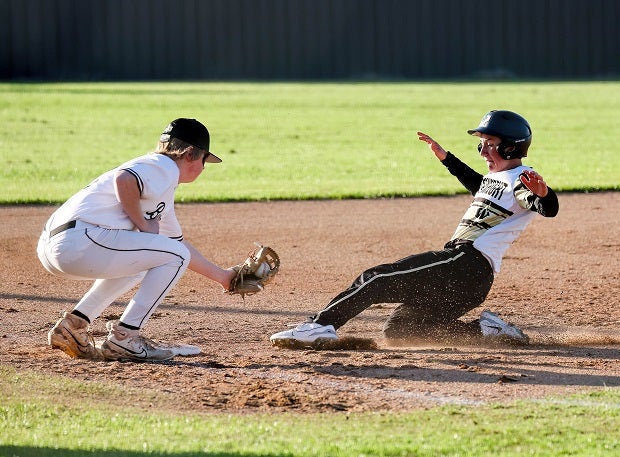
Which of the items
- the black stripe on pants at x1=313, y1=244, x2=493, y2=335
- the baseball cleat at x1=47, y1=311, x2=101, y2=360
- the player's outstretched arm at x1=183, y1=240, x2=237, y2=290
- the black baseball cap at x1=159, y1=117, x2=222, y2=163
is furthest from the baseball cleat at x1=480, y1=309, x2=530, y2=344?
the baseball cleat at x1=47, y1=311, x2=101, y2=360

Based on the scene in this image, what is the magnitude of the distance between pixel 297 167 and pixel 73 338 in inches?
380

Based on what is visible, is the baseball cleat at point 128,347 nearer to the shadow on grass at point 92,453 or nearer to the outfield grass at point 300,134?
the shadow on grass at point 92,453

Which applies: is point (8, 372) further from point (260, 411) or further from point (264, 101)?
point (264, 101)

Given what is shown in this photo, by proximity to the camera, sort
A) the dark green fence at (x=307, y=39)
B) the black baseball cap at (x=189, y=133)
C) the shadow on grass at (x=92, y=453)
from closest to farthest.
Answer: the shadow on grass at (x=92, y=453)
the black baseball cap at (x=189, y=133)
the dark green fence at (x=307, y=39)

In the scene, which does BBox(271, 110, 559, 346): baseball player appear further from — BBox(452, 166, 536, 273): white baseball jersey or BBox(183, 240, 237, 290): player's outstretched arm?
BBox(183, 240, 237, 290): player's outstretched arm

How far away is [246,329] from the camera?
249 inches

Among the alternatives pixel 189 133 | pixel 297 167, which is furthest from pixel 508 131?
pixel 297 167

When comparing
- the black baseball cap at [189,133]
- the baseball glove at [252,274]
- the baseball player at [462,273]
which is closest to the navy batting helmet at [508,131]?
the baseball player at [462,273]

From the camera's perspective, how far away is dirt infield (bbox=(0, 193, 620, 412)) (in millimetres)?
4863

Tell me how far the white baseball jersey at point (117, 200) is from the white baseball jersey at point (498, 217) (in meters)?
1.63

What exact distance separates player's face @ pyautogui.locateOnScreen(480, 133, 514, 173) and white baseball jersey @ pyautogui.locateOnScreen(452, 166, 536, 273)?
45 mm

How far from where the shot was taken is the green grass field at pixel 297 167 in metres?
3.97

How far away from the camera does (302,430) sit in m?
4.15

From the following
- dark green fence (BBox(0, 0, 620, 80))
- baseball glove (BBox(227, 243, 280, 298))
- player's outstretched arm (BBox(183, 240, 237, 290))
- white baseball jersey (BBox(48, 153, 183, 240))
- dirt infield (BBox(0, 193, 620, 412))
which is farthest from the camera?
dark green fence (BBox(0, 0, 620, 80))
